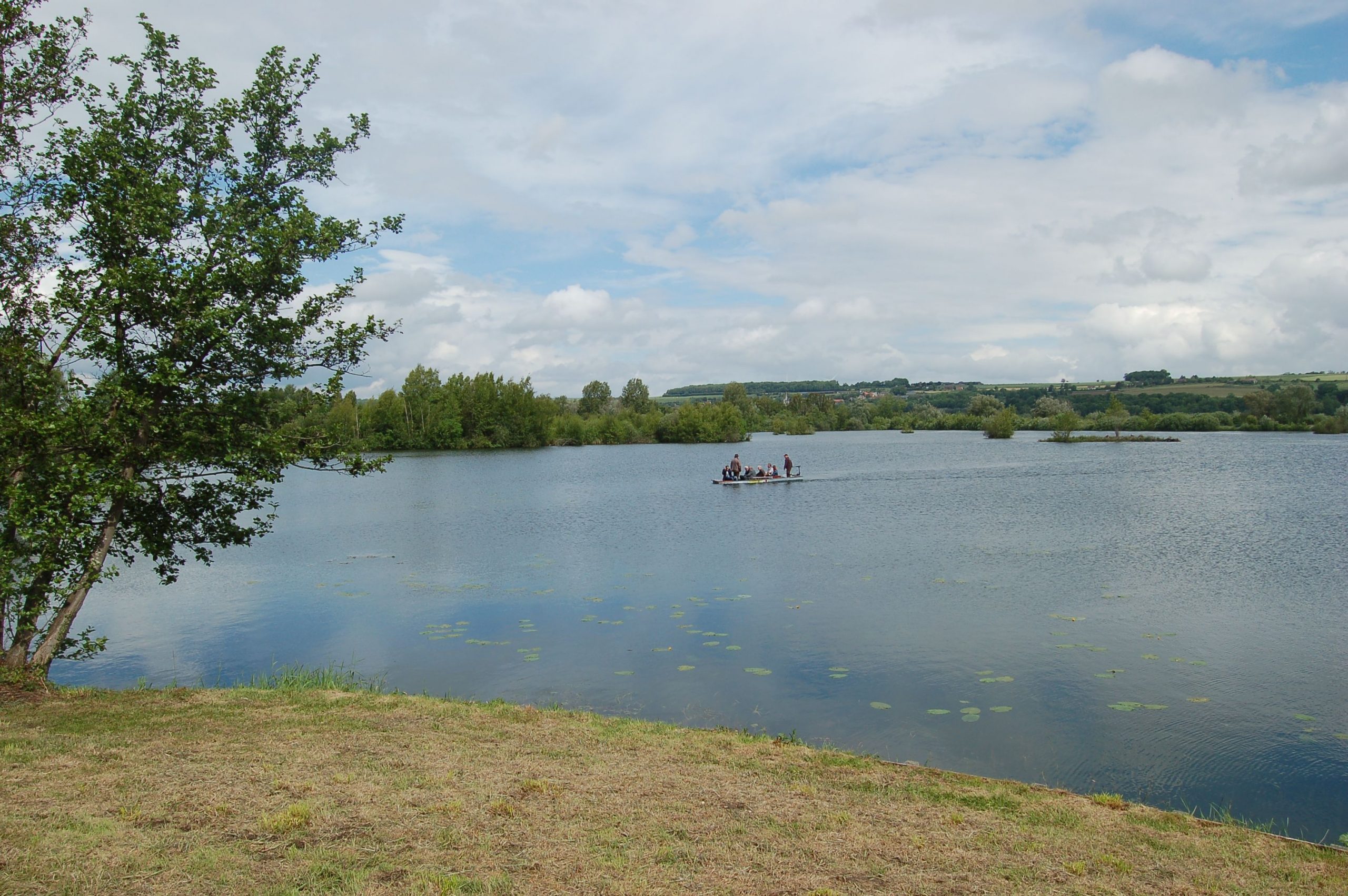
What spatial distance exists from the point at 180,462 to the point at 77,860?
6234 mm

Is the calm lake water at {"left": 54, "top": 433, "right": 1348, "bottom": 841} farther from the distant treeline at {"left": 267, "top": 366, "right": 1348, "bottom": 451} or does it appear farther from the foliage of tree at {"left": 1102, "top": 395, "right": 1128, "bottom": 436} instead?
the foliage of tree at {"left": 1102, "top": 395, "right": 1128, "bottom": 436}

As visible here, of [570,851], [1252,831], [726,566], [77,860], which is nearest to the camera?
[77,860]

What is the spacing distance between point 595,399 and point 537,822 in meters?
139

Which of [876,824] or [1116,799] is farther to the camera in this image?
[1116,799]

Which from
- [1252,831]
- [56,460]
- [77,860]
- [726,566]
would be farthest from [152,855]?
[726,566]

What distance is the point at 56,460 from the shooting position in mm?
9305

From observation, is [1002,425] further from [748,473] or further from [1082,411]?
[748,473]

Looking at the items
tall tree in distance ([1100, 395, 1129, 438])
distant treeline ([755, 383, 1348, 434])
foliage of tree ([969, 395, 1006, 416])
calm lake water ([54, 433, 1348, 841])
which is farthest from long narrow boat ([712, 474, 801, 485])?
foliage of tree ([969, 395, 1006, 416])

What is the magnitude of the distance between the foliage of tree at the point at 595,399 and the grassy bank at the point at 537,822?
427ft

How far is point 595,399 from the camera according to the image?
14438cm

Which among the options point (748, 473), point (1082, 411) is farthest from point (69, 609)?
point (1082, 411)

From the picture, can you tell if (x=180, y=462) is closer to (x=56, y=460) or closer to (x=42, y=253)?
(x=56, y=460)

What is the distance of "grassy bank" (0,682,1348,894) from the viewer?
5.20 meters

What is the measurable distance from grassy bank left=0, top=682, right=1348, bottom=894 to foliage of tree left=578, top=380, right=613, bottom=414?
130 metres
